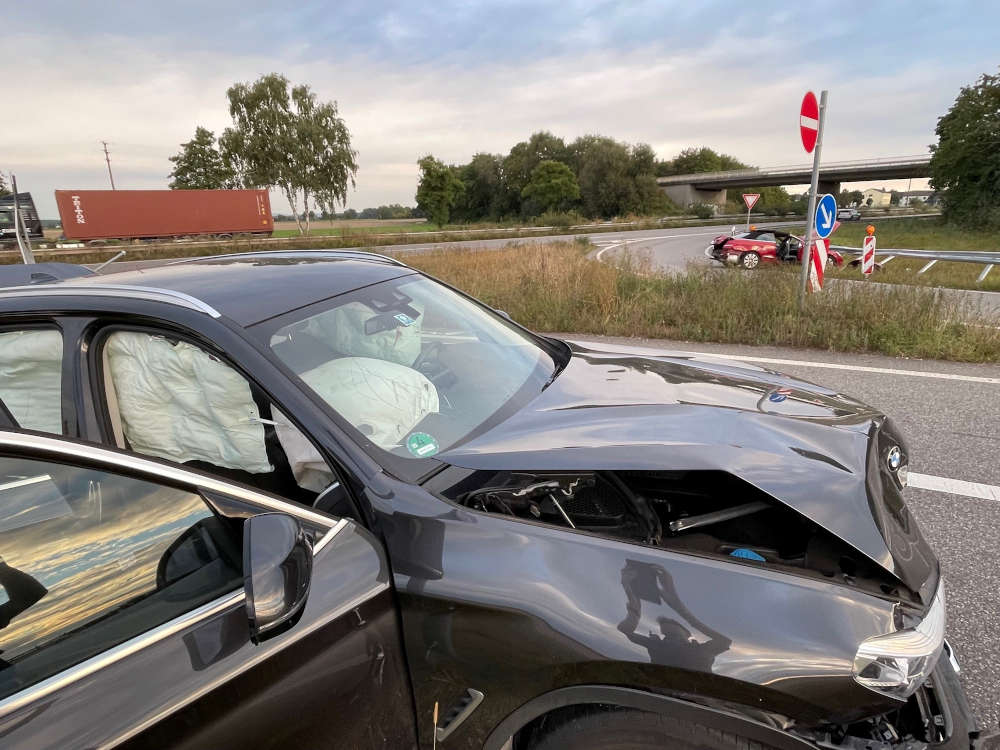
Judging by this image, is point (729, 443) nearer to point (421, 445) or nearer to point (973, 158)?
point (421, 445)

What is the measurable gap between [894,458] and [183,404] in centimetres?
239

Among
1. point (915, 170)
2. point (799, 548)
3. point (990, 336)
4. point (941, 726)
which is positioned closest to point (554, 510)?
point (799, 548)

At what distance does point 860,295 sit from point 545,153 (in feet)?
235

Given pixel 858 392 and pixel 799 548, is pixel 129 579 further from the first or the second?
pixel 858 392

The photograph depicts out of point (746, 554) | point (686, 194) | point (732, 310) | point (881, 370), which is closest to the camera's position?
point (746, 554)

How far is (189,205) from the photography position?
3350cm

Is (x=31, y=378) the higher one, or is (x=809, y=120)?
(x=809, y=120)

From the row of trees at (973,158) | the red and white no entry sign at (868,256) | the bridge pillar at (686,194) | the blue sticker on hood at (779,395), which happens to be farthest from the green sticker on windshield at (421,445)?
the bridge pillar at (686,194)

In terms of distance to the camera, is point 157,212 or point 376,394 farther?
point 157,212

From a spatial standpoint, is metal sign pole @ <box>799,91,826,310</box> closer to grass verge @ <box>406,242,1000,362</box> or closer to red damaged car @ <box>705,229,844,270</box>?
grass verge @ <box>406,242,1000,362</box>

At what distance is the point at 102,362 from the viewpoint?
1.76 m

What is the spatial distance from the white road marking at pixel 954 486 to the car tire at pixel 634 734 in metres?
2.68

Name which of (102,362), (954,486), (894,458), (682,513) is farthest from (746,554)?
(954,486)

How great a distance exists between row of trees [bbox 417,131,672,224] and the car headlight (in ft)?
211
